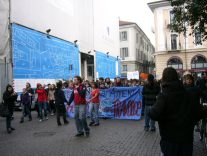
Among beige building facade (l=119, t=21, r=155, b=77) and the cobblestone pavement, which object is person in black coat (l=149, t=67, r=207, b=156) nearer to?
the cobblestone pavement

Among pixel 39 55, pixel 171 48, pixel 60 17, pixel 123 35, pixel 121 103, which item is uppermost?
pixel 123 35

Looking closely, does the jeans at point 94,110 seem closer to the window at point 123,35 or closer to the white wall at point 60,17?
the white wall at point 60,17

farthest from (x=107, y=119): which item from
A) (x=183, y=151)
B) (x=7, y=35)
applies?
(x=183, y=151)

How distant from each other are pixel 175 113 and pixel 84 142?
235 inches

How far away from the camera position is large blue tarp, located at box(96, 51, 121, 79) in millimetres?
41044

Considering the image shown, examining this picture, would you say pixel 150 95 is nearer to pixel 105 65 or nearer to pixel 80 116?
pixel 80 116

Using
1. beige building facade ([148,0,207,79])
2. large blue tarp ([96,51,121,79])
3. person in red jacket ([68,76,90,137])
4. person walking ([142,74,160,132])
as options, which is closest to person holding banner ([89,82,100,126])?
person walking ([142,74,160,132])

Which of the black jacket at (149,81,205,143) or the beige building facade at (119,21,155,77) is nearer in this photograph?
the black jacket at (149,81,205,143)

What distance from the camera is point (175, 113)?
4.25 metres

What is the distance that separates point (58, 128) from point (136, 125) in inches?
117

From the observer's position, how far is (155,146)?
8.98 m

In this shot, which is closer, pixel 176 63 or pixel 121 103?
pixel 121 103

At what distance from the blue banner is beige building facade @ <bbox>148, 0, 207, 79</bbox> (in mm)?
41728

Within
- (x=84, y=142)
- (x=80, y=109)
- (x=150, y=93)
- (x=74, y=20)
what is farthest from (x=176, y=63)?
(x=84, y=142)
